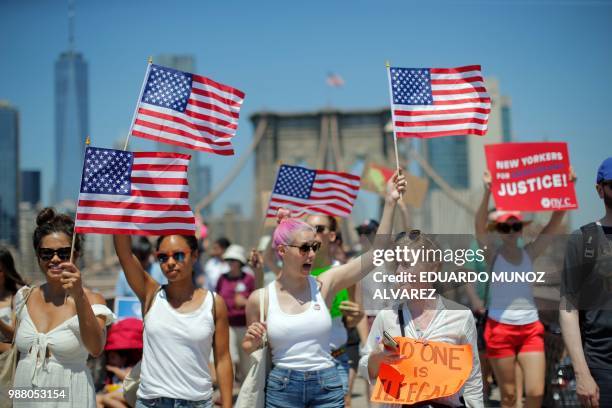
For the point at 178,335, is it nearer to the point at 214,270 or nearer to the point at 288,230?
the point at 288,230

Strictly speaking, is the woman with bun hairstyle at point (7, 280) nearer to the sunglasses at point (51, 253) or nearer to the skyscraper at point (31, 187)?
the sunglasses at point (51, 253)

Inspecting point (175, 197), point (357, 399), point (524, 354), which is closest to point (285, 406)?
point (175, 197)

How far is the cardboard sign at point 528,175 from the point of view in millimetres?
5227

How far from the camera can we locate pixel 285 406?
137 inches

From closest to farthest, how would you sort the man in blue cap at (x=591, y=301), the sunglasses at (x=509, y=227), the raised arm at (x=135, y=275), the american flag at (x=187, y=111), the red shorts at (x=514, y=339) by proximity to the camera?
1. the man in blue cap at (x=591, y=301)
2. the raised arm at (x=135, y=275)
3. the american flag at (x=187, y=111)
4. the red shorts at (x=514, y=339)
5. the sunglasses at (x=509, y=227)

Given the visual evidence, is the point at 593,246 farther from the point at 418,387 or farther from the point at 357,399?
the point at 357,399

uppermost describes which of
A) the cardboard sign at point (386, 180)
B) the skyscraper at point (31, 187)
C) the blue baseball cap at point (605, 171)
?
the skyscraper at point (31, 187)

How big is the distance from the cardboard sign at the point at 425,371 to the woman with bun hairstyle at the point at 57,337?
4.31ft

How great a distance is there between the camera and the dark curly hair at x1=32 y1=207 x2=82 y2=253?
3.69 m

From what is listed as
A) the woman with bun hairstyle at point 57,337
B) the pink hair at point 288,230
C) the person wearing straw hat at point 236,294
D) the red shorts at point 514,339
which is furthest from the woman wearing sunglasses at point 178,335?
the person wearing straw hat at point 236,294

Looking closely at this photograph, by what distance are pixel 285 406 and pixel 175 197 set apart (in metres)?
1.23

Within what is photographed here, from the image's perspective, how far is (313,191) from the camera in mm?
5633

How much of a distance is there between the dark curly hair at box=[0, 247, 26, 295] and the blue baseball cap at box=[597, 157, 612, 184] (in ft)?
10.3

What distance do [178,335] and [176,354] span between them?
0.28 ft
